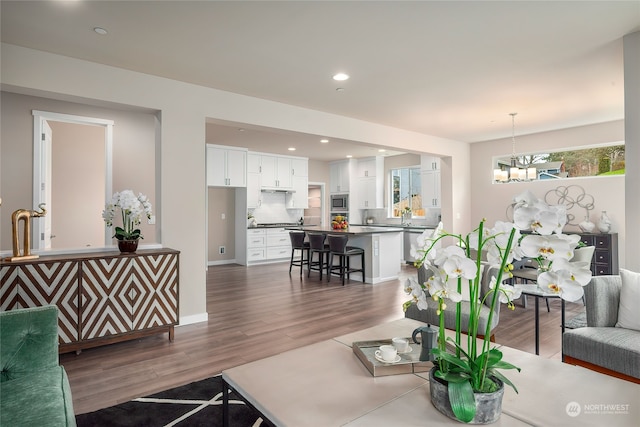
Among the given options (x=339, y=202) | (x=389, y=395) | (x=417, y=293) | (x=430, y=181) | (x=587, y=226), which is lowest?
(x=389, y=395)

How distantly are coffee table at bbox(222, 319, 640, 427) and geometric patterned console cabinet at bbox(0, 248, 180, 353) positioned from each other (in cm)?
219

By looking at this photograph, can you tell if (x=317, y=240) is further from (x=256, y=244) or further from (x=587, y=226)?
(x=587, y=226)

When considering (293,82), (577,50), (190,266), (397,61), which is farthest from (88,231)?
(577,50)

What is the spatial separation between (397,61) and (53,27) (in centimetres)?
292

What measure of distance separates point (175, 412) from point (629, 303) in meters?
3.09

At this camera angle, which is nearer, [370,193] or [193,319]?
[193,319]

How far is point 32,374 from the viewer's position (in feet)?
5.85

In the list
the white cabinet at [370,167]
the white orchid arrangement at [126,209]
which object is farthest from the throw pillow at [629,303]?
the white cabinet at [370,167]

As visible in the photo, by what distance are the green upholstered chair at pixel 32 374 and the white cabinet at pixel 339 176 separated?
844 cm

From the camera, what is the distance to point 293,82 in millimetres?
4016

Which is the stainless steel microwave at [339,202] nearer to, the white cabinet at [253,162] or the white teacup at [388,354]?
the white cabinet at [253,162]

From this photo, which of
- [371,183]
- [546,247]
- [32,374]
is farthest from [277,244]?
[546,247]

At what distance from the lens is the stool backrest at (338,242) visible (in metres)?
6.02

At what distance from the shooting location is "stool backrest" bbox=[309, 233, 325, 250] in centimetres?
636
